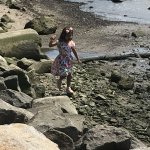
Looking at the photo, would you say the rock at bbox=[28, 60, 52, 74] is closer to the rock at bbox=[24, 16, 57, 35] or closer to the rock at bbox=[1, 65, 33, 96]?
the rock at bbox=[1, 65, 33, 96]

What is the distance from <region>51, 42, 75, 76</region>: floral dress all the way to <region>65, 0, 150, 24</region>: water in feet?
52.0

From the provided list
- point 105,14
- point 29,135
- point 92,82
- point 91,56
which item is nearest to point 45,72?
point 92,82

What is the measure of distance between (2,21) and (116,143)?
16.0m

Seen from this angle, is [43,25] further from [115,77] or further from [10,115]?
[10,115]

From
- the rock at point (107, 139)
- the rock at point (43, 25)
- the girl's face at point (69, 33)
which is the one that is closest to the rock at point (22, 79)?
the girl's face at point (69, 33)

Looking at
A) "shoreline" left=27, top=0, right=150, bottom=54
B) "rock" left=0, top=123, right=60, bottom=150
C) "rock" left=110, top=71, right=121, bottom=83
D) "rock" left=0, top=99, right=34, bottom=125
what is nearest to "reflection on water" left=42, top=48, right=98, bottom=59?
"shoreline" left=27, top=0, right=150, bottom=54

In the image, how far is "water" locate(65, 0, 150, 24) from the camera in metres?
30.4

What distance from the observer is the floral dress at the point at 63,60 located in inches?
524

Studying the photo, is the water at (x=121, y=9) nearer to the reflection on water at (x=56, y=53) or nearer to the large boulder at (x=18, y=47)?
the reflection on water at (x=56, y=53)

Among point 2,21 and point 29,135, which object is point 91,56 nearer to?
point 2,21

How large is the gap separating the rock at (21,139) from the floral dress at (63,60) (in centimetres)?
550

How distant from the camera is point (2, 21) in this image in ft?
79.5

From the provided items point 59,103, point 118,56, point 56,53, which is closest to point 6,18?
point 56,53

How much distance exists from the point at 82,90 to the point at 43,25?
926 centimetres
